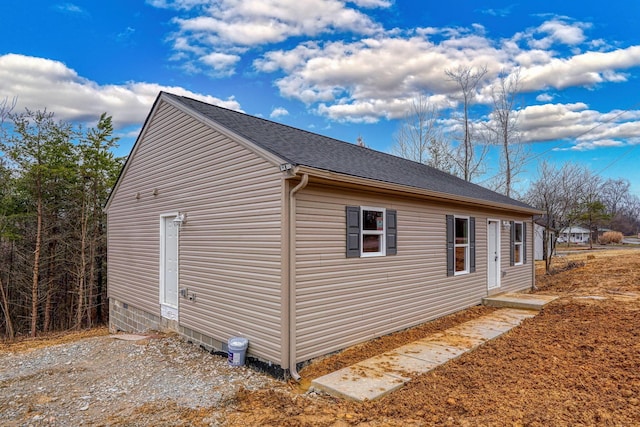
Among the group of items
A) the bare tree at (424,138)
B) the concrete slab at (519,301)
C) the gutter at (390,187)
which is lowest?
the concrete slab at (519,301)

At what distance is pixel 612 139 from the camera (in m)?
21.5

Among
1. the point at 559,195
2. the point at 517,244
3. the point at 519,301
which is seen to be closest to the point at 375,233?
the point at 519,301

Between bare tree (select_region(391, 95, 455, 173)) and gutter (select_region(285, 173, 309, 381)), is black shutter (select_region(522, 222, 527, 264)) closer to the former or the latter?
gutter (select_region(285, 173, 309, 381))

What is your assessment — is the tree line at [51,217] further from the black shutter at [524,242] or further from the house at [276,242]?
the black shutter at [524,242]

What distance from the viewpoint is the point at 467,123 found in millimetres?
21266

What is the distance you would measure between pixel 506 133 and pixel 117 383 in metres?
22.6

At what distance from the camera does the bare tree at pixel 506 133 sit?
68.9ft

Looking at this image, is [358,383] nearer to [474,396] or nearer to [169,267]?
[474,396]

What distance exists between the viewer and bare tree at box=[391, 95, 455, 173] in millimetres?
21031

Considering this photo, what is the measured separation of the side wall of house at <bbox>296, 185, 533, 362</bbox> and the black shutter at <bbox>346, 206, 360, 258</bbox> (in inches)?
3.4

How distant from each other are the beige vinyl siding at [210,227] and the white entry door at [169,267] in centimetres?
22

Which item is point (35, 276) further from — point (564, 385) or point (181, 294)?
point (564, 385)

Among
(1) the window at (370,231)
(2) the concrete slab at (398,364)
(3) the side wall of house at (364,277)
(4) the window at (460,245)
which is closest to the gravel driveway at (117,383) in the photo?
(3) the side wall of house at (364,277)

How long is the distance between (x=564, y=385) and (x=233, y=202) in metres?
4.50
